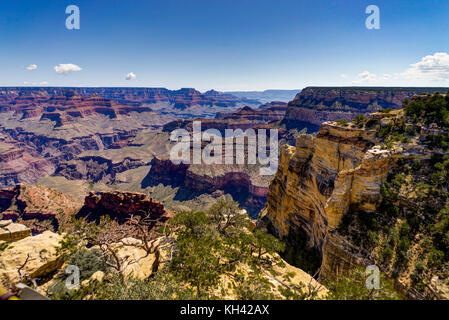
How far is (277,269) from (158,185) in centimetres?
12842

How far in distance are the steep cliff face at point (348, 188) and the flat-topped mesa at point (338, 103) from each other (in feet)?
418

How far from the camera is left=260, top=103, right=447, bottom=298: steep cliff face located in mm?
20625

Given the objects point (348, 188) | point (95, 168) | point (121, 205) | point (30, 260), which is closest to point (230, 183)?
point (121, 205)

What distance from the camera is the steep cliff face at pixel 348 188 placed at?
2062cm

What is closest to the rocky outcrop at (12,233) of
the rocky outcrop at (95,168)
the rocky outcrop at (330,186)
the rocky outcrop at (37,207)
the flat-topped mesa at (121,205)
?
the rocky outcrop at (330,186)

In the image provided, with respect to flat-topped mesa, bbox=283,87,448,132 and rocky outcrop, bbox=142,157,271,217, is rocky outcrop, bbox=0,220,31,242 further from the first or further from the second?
flat-topped mesa, bbox=283,87,448,132

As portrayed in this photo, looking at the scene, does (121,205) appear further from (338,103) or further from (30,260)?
(338,103)

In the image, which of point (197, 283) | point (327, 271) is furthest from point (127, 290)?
point (327, 271)

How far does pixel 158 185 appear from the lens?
140 metres

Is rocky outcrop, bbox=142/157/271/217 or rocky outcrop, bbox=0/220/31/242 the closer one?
rocky outcrop, bbox=0/220/31/242

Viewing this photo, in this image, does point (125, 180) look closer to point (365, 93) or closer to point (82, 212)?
point (82, 212)

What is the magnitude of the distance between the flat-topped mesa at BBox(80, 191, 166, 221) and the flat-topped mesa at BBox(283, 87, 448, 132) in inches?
5561

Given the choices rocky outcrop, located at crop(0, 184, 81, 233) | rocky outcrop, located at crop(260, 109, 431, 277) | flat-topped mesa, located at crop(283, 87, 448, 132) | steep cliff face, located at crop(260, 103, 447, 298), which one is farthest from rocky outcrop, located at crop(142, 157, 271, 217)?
flat-topped mesa, located at crop(283, 87, 448, 132)
